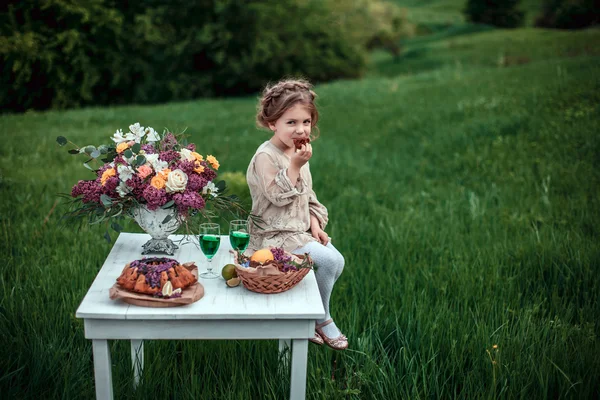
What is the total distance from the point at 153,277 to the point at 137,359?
67 cm

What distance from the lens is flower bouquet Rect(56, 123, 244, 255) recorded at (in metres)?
2.55

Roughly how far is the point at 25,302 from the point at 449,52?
1011 inches

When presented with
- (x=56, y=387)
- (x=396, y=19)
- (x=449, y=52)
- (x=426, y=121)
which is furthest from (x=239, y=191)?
(x=396, y=19)

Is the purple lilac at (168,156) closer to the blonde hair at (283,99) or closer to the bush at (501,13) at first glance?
the blonde hair at (283,99)

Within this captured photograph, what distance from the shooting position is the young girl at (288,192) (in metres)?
2.90

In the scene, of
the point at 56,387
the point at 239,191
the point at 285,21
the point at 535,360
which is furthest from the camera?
the point at 285,21

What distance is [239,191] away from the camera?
5.62m

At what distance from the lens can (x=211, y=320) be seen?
7.34 ft

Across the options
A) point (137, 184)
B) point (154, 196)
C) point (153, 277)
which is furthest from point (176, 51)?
point (153, 277)

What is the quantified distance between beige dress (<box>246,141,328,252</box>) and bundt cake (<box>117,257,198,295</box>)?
71 cm

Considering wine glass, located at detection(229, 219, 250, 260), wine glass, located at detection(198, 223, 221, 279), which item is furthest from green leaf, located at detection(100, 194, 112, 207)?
wine glass, located at detection(229, 219, 250, 260)

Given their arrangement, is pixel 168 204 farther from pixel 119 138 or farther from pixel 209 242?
pixel 119 138

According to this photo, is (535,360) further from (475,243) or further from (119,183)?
(119,183)

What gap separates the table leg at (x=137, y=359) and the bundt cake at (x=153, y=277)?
0.57 m
